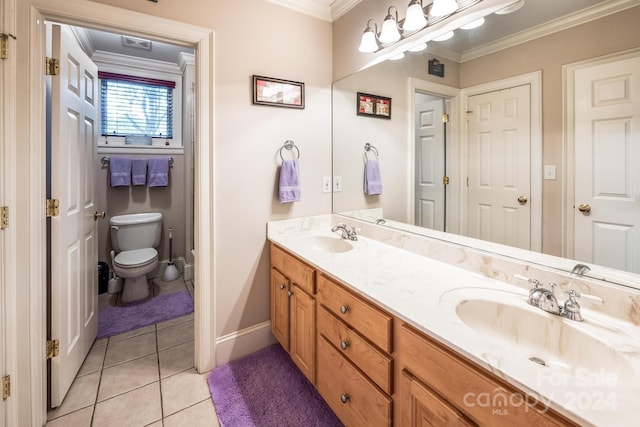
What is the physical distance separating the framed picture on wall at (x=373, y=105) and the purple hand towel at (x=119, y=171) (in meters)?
2.52

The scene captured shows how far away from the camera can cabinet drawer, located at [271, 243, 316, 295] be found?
4.85ft

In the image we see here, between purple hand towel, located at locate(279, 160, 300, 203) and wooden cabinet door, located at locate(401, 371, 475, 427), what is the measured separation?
129cm

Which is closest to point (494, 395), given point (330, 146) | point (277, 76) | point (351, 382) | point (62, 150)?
point (351, 382)

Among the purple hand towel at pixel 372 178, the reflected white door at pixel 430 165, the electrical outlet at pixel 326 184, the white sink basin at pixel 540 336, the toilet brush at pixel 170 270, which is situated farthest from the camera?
the toilet brush at pixel 170 270

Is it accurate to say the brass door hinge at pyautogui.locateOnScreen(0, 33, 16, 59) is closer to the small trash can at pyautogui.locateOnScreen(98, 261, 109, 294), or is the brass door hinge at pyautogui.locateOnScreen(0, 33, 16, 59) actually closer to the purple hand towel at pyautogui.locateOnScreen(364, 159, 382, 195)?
the purple hand towel at pyautogui.locateOnScreen(364, 159, 382, 195)

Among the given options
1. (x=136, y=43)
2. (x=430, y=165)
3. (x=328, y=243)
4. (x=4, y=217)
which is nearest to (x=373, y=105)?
(x=430, y=165)

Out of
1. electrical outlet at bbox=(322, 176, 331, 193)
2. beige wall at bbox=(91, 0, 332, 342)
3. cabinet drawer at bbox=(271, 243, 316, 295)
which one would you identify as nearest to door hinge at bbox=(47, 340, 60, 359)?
beige wall at bbox=(91, 0, 332, 342)

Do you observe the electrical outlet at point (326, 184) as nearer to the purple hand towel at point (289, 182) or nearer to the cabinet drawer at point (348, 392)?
the purple hand towel at point (289, 182)

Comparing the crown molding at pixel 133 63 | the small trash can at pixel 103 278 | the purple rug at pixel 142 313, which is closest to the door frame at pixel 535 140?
the purple rug at pixel 142 313

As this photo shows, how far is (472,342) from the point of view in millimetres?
751

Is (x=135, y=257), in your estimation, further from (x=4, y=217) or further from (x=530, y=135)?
(x=530, y=135)

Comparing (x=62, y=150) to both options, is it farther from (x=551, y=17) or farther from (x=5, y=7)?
(x=551, y=17)

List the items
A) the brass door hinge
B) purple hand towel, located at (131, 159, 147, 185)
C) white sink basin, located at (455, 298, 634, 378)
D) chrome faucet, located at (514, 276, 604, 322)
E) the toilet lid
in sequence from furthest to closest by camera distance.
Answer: purple hand towel, located at (131, 159, 147, 185)
the toilet lid
the brass door hinge
chrome faucet, located at (514, 276, 604, 322)
white sink basin, located at (455, 298, 634, 378)

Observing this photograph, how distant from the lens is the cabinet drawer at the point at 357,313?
3.30ft
